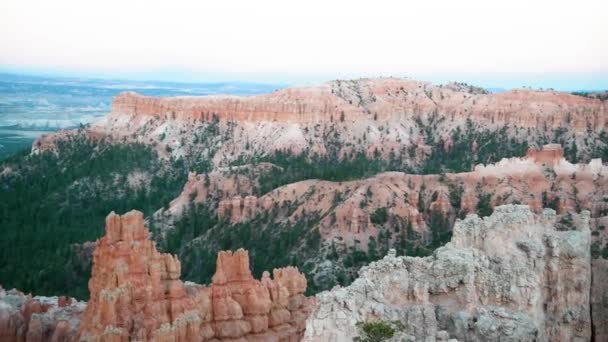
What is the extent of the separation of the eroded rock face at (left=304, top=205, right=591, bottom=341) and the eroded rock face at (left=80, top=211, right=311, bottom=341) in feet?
32.3

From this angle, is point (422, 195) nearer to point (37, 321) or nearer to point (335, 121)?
point (37, 321)

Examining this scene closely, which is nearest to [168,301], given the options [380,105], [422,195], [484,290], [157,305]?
[157,305]

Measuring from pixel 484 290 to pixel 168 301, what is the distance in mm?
13609

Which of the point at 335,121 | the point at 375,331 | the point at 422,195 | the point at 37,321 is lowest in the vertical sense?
the point at 422,195

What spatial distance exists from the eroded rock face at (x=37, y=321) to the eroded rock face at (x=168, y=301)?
69.2 inches

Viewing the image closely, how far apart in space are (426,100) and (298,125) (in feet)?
79.5

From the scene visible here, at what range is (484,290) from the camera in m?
23.9

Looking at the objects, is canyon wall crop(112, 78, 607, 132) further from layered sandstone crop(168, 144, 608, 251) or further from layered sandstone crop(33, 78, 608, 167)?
layered sandstone crop(168, 144, 608, 251)

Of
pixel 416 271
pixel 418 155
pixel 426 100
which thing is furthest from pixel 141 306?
pixel 426 100

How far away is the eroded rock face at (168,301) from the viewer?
29.9 m

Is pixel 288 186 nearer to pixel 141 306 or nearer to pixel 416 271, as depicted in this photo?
pixel 141 306

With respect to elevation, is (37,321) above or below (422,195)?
above

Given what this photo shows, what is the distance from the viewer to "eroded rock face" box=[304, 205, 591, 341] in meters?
22.0

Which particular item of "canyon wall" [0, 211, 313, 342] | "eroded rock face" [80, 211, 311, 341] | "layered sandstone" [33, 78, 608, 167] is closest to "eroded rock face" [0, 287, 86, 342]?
"canyon wall" [0, 211, 313, 342]
